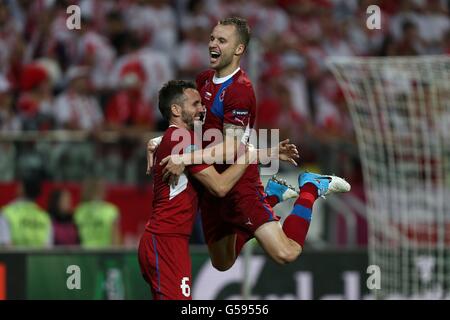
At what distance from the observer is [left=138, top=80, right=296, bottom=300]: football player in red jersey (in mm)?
7258

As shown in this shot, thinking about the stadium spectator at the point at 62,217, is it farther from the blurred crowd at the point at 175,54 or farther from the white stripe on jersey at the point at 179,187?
the white stripe on jersey at the point at 179,187

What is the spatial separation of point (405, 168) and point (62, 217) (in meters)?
3.98

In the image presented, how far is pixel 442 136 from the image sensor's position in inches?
484

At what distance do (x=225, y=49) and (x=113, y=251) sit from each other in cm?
414

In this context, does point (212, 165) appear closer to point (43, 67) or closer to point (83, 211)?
point (83, 211)

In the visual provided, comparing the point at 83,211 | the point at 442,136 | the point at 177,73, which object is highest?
the point at 177,73

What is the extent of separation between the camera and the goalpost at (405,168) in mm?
11789

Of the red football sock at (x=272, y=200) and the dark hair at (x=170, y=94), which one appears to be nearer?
the dark hair at (x=170, y=94)

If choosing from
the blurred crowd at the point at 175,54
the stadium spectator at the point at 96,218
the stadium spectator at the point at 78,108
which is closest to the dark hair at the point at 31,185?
the stadium spectator at the point at 96,218

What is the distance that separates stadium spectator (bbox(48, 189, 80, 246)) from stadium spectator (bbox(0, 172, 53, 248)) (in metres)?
0.07

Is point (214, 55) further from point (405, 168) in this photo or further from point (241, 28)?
point (405, 168)

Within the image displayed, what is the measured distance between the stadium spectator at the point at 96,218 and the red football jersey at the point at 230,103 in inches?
174

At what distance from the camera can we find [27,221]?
1168 cm
